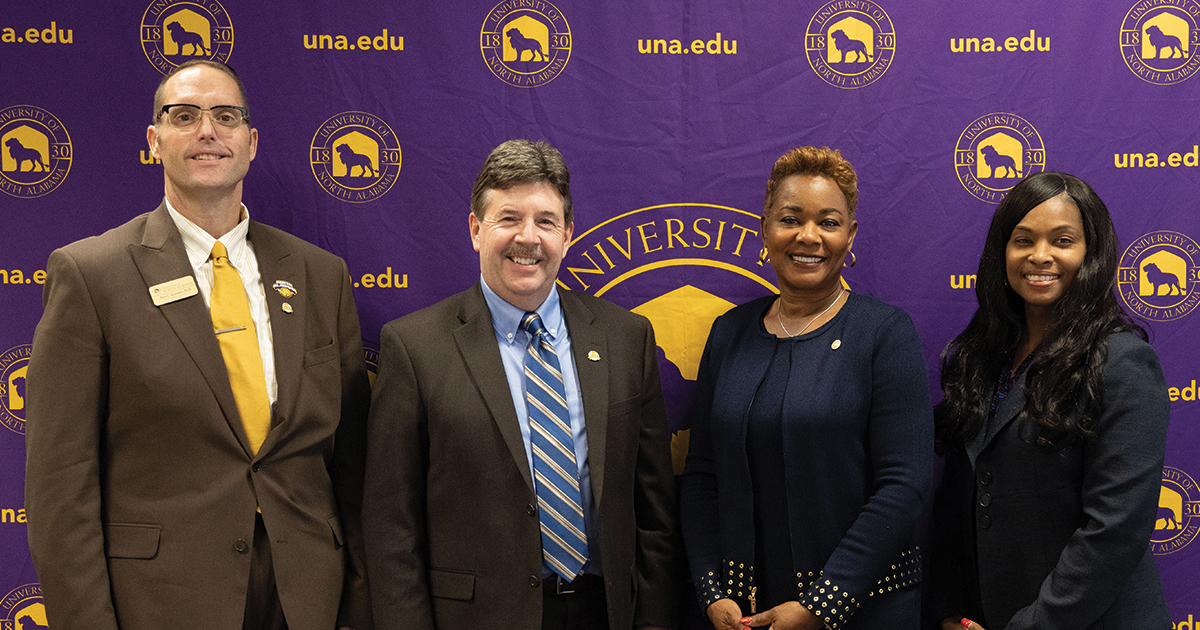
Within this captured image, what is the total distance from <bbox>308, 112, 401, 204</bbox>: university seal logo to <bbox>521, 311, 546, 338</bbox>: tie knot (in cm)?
83

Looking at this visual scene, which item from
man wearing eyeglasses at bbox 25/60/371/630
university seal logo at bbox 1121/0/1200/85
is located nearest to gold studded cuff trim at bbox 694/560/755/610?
A: man wearing eyeglasses at bbox 25/60/371/630

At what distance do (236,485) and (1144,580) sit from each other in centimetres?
228

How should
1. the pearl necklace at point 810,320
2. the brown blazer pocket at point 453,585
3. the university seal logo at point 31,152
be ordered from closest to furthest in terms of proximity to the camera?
the brown blazer pocket at point 453,585, the pearl necklace at point 810,320, the university seal logo at point 31,152

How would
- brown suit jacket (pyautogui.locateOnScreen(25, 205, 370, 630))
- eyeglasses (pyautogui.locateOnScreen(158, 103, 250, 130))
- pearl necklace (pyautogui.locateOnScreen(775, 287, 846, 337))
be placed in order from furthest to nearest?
pearl necklace (pyautogui.locateOnScreen(775, 287, 846, 337)), eyeglasses (pyautogui.locateOnScreen(158, 103, 250, 130)), brown suit jacket (pyautogui.locateOnScreen(25, 205, 370, 630))

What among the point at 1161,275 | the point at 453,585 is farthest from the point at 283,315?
the point at 1161,275

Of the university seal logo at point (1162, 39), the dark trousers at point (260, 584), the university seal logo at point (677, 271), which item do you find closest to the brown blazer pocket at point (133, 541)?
the dark trousers at point (260, 584)

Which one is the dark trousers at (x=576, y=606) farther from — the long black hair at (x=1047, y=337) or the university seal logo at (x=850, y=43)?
the university seal logo at (x=850, y=43)

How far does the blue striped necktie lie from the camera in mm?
2068

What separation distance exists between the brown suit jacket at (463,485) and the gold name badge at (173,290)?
1.61ft

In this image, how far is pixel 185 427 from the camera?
78.4 inches

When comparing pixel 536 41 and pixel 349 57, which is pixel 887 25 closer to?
pixel 536 41

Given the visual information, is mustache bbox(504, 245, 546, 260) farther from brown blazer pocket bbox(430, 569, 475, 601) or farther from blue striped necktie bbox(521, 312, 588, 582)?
brown blazer pocket bbox(430, 569, 475, 601)

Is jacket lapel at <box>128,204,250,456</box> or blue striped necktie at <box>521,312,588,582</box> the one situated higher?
jacket lapel at <box>128,204,250,456</box>

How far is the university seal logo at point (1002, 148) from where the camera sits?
2.64m
